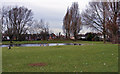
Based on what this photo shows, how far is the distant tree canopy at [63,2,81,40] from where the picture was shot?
6631 centimetres

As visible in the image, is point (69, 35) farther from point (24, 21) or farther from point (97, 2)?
point (97, 2)

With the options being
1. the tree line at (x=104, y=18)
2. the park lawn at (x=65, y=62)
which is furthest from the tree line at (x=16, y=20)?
the park lawn at (x=65, y=62)

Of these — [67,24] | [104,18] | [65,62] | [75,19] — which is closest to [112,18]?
[104,18]

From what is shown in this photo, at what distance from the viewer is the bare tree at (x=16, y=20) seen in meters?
59.6

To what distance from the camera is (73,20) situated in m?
66.6

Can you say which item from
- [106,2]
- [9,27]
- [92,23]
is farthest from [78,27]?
[9,27]

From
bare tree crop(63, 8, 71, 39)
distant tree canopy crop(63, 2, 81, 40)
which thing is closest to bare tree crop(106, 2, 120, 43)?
distant tree canopy crop(63, 2, 81, 40)

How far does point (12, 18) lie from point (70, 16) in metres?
24.0

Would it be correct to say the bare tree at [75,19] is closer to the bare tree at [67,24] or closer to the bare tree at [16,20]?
the bare tree at [67,24]

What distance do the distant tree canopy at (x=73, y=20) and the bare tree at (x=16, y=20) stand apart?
16782 mm

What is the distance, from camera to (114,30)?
124ft

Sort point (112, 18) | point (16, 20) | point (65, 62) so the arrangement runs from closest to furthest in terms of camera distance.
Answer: point (65, 62)
point (112, 18)
point (16, 20)

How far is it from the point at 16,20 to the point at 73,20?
23.7m

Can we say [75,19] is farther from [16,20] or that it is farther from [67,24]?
[16,20]
